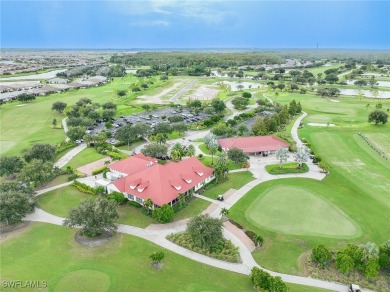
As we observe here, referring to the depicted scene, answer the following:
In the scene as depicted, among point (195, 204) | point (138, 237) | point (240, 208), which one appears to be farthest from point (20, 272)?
point (240, 208)

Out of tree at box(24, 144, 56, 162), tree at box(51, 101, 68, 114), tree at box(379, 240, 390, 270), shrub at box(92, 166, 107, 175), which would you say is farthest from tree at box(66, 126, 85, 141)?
tree at box(379, 240, 390, 270)

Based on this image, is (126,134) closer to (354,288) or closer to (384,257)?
(354,288)

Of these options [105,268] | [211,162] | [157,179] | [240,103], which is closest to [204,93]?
[240,103]

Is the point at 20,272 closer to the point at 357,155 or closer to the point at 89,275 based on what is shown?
the point at 89,275

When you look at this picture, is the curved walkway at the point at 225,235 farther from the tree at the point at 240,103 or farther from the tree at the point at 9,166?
the tree at the point at 240,103

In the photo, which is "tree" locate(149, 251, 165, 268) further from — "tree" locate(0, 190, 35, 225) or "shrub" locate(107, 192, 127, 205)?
"tree" locate(0, 190, 35, 225)

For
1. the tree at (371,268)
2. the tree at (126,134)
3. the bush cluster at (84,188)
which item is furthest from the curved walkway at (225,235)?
the tree at (126,134)

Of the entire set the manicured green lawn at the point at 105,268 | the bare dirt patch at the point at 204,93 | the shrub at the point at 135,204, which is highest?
the bare dirt patch at the point at 204,93
